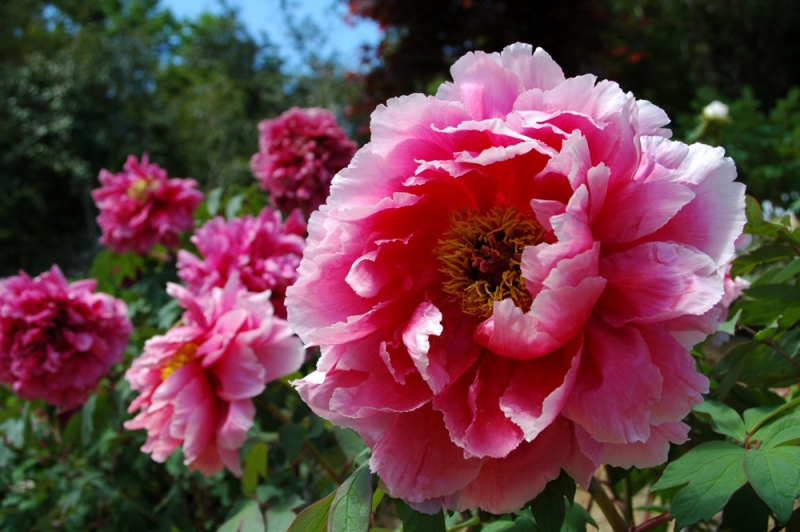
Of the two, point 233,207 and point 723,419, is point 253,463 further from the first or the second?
point 233,207

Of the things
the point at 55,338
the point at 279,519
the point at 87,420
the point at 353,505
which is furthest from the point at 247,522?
the point at 55,338

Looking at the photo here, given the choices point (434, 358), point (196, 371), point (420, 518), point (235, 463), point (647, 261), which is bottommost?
point (235, 463)

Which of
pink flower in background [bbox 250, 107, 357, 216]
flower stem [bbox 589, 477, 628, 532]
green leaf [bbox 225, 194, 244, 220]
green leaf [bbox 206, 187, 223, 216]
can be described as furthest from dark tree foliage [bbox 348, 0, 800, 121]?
flower stem [bbox 589, 477, 628, 532]

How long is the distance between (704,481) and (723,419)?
0.52 feet

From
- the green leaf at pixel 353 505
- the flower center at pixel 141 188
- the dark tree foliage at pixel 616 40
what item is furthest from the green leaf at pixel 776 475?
the dark tree foliage at pixel 616 40

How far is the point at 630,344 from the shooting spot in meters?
0.64

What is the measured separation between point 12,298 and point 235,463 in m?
1.05

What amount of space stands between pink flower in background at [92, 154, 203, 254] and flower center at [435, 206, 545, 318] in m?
1.65

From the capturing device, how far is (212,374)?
1412 millimetres

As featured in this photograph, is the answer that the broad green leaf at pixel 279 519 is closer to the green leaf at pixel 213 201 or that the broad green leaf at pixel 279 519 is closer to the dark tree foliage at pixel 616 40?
the green leaf at pixel 213 201

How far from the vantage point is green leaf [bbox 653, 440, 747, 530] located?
26.5 inches

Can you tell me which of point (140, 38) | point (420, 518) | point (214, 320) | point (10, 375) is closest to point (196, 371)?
point (214, 320)

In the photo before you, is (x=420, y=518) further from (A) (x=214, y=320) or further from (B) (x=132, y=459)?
(B) (x=132, y=459)

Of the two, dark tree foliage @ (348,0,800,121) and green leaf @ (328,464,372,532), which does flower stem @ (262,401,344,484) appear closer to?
green leaf @ (328,464,372,532)
